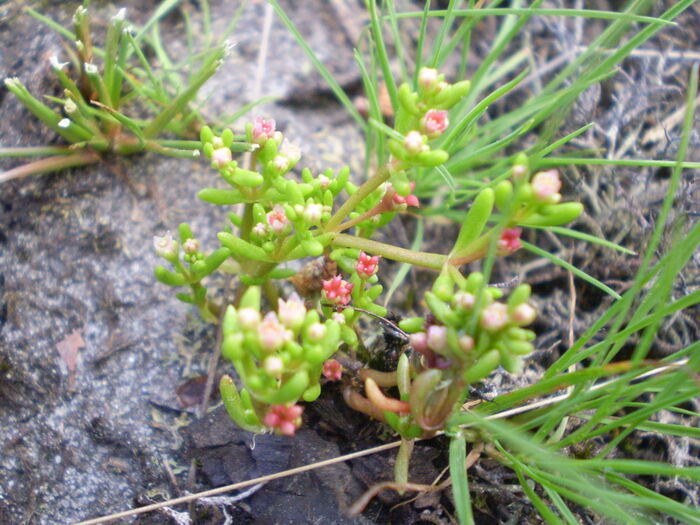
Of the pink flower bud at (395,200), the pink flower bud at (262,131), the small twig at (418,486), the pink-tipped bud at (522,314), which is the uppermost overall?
the pink flower bud at (262,131)

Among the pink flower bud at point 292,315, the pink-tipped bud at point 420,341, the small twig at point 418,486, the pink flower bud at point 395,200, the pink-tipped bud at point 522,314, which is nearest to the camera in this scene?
the pink-tipped bud at point 522,314

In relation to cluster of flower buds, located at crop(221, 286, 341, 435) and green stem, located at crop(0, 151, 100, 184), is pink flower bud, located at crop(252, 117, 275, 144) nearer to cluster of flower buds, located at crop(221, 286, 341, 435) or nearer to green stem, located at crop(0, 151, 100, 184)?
cluster of flower buds, located at crop(221, 286, 341, 435)

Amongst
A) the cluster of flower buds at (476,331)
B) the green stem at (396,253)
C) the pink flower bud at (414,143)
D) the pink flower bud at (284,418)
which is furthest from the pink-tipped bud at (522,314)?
the pink flower bud at (284,418)

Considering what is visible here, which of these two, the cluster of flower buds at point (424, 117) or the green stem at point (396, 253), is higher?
the cluster of flower buds at point (424, 117)

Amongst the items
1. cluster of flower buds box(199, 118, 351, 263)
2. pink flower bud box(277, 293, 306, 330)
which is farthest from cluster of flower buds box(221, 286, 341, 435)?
cluster of flower buds box(199, 118, 351, 263)

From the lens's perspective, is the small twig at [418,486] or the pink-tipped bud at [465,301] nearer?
the pink-tipped bud at [465,301]

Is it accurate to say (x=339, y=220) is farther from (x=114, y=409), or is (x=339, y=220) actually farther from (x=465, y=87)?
(x=114, y=409)

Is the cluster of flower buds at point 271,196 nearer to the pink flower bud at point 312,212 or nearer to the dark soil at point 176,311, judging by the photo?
the pink flower bud at point 312,212

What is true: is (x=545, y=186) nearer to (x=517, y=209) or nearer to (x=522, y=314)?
(x=517, y=209)
